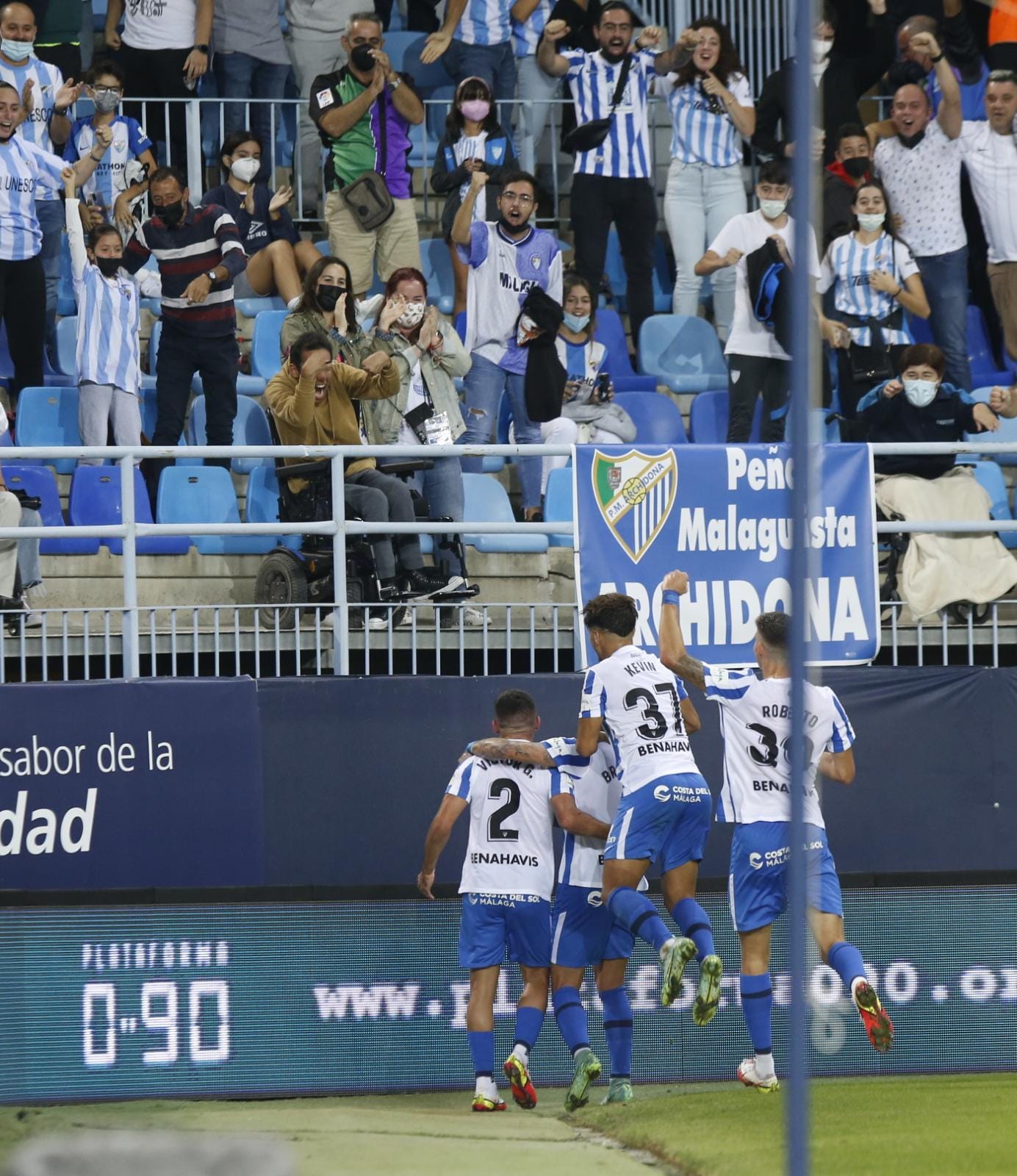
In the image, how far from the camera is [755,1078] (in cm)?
981

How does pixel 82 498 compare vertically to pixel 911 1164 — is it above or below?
above

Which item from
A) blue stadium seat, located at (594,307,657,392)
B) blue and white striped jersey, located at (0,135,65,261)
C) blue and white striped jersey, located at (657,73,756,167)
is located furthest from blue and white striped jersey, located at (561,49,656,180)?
blue and white striped jersey, located at (0,135,65,261)

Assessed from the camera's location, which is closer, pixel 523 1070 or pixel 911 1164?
pixel 911 1164

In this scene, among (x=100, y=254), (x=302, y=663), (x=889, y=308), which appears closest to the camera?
(x=302, y=663)

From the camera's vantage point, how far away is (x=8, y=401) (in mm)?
13602

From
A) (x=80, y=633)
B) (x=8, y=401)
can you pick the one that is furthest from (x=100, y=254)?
(x=80, y=633)

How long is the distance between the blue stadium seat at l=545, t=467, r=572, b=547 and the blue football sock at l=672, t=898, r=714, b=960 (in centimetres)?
322

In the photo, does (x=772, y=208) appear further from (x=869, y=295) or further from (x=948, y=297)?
(x=948, y=297)

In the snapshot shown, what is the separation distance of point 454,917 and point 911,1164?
3148 millimetres

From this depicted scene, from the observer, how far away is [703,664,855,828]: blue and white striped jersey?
9.63 m

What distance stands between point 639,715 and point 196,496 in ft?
12.1

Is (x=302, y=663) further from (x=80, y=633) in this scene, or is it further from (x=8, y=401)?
(x=8, y=401)

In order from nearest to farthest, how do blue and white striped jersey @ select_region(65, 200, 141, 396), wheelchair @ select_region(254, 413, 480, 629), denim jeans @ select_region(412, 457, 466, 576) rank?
wheelchair @ select_region(254, 413, 480, 629), denim jeans @ select_region(412, 457, 466, 576), blue and white striped jersey @ select_region(65, 200, 141, 396)

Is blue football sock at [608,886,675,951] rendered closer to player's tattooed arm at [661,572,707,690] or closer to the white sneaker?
the white sneaker
